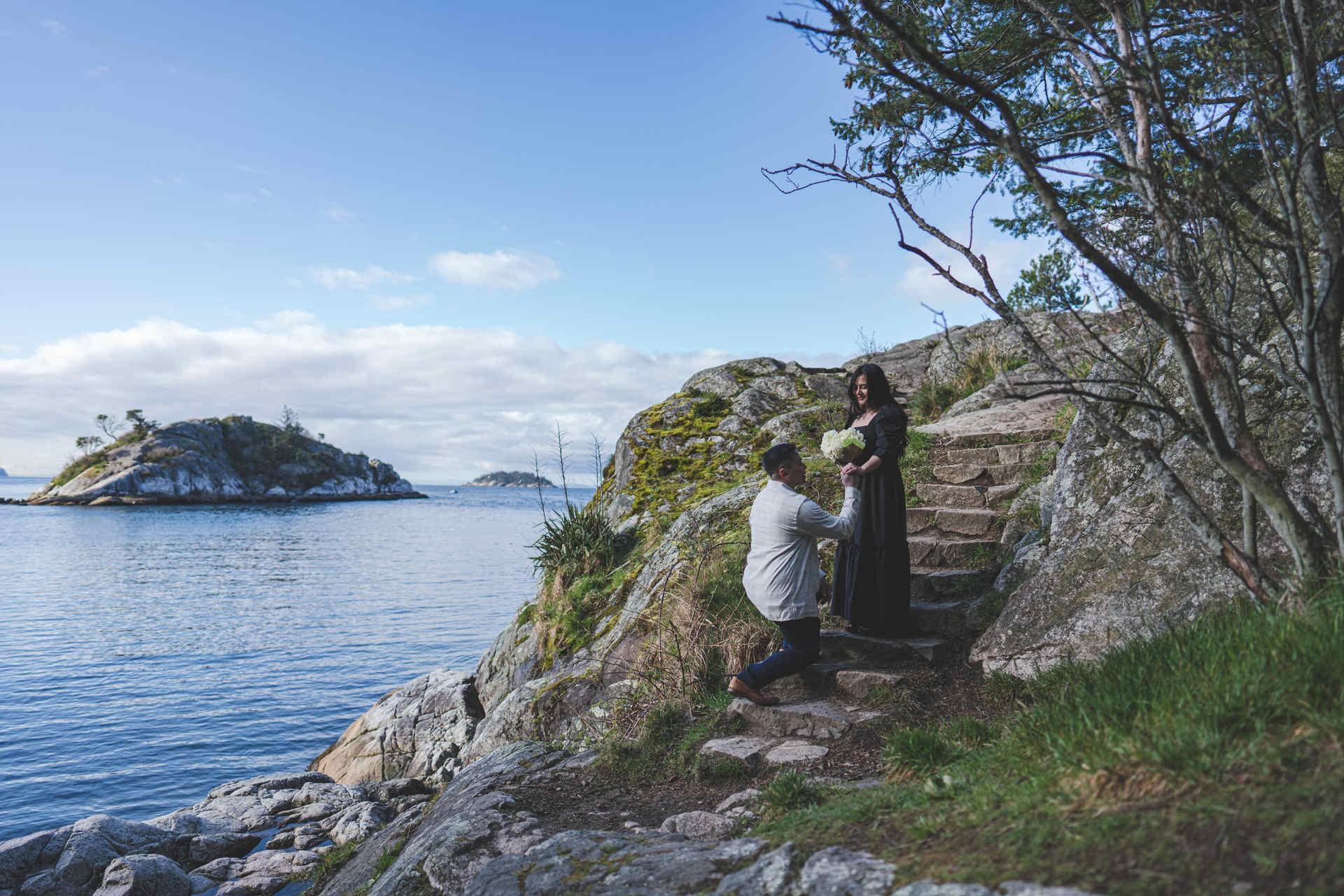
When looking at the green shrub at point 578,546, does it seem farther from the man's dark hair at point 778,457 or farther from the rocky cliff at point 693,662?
the man's dark hair at point 778,457

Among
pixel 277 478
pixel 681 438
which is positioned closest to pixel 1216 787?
pixel 681 438

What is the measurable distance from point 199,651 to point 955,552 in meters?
20.6

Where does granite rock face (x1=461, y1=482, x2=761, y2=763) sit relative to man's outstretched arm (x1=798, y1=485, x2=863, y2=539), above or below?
below

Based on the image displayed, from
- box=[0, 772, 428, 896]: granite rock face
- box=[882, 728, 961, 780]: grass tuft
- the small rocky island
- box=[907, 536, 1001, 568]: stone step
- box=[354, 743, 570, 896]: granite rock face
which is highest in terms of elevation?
the small rocky island

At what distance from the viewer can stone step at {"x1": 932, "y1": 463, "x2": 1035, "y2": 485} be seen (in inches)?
363

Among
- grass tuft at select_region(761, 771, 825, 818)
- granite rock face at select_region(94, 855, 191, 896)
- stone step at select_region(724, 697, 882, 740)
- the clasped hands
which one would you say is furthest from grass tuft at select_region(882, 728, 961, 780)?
granite rock face at select_region(94, 855, 191, 896)

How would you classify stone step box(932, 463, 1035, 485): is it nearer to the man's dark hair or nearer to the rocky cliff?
the rocky cliff

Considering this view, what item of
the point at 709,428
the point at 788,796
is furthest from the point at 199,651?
the point at 788,796

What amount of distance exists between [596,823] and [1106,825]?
10.6 ft

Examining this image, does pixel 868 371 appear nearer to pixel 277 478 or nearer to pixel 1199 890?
pixel 1199 890

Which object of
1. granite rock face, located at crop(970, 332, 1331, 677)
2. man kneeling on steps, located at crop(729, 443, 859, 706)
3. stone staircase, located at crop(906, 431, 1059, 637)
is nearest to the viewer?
granite rock face, located at crop(970, 332, 1331, 677)

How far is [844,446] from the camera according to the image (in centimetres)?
646

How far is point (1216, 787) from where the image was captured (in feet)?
8.57

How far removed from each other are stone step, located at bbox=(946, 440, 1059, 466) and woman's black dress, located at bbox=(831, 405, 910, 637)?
11.4ft
